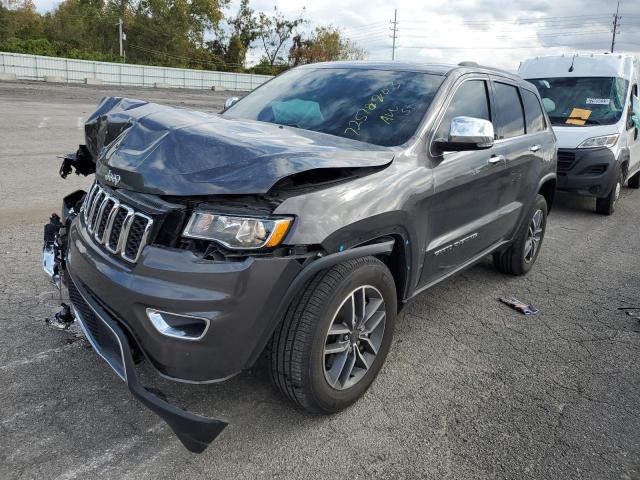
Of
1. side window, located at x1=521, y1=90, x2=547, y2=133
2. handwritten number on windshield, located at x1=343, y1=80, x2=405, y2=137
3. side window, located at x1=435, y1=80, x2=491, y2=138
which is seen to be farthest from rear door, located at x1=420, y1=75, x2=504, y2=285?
side window, located at x1=521, y1=90, x2=547, y2=133

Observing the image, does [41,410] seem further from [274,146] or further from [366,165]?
[366,165]

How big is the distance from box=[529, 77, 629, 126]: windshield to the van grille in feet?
25.7

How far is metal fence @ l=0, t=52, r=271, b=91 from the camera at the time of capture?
124 ft

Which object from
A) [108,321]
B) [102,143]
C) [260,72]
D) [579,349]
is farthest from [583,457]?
[260,72]

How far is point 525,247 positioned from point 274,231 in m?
3.51

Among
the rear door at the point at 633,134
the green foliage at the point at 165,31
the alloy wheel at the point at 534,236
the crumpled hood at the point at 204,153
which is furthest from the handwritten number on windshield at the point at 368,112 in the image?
the green foliage at the point at 165,31

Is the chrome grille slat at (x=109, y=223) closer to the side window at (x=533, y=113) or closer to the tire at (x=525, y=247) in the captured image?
the tire at (x=525, y=247)

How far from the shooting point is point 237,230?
2.42 metres

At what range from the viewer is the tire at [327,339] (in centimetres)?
260

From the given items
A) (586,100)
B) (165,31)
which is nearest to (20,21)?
(165,31)

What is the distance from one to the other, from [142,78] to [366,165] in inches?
1750

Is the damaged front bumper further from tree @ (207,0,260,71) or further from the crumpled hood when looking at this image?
tree @ (207,0,260,71)

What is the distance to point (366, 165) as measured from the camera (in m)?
2.86

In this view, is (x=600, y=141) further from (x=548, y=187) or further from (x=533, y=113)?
(x=533, y=113)
